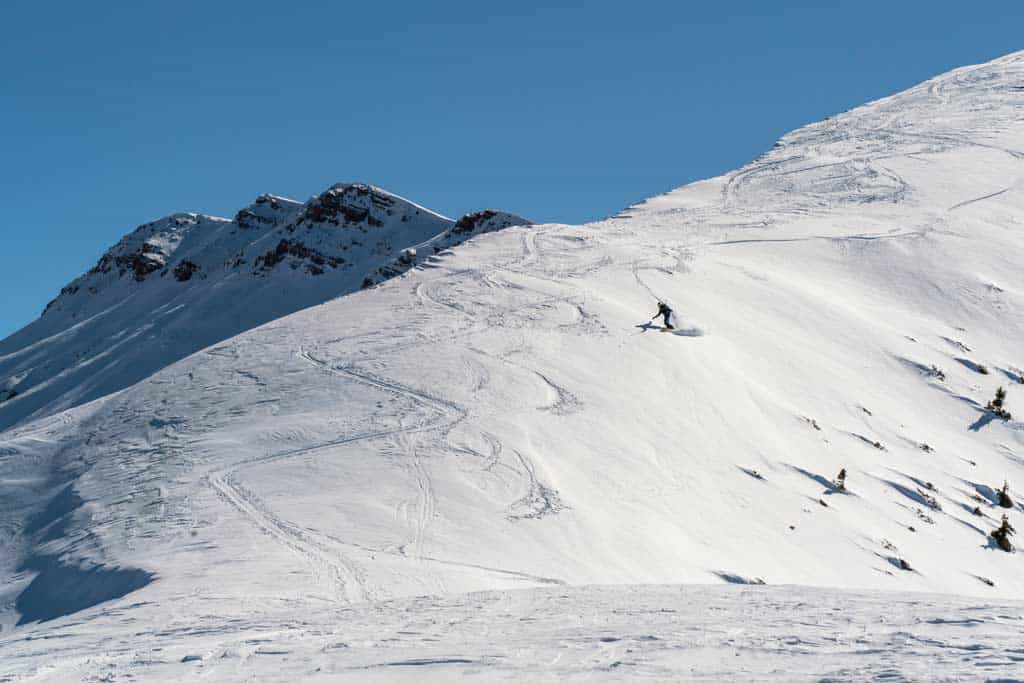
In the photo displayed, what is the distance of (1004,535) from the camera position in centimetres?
→ 1847

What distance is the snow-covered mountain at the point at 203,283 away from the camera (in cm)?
5925

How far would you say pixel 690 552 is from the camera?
15.2 meters

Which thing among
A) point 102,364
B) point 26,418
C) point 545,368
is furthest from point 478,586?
point 102,364

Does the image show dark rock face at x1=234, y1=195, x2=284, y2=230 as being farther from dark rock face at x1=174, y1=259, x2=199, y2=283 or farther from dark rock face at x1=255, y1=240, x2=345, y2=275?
dark rock face at x1=255, y1=240, x2=345, y2=275

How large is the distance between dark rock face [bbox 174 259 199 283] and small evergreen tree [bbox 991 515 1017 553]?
227 feet

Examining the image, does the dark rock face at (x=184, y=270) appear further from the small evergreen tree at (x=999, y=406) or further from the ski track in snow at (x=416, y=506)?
the small evergreen tree at (x=999, y=406)

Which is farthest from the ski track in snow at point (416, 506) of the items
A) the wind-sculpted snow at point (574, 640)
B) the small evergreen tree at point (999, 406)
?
the small evergreen tree at point (999, 406)

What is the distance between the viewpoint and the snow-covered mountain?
59.2m

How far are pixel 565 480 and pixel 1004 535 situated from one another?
30.4 ft

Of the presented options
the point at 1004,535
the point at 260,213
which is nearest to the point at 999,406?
the point at 1004,535

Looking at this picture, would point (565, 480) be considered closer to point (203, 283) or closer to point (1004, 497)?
point (1004, 497)

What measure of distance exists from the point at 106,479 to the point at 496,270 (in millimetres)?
17000

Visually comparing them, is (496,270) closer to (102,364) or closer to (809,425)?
(809,425)

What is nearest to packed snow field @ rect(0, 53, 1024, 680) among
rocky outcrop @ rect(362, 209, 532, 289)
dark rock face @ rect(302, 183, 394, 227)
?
rocky outcrop @ rect(362, 209, 532, 289)
